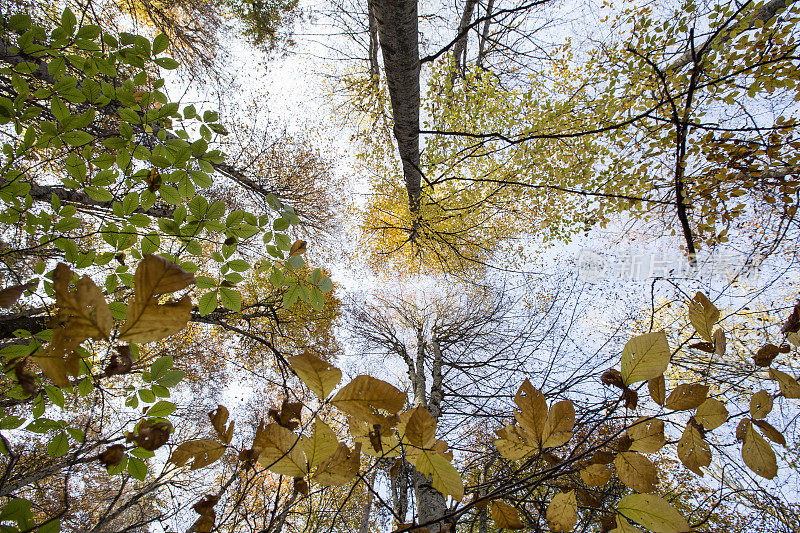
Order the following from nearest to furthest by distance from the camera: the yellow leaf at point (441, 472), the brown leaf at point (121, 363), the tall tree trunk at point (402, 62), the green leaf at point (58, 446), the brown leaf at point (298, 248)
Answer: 1. the brown leaf at point (121, 363)
2. the yellow leaf at point (441, 472)
3. the green leaf at point (58, 446)
4. the brown leaf at point (298, 248)
5. the tall tree trunk at point (402, 62)

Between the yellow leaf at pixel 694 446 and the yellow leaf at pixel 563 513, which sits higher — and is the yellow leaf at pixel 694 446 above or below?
above

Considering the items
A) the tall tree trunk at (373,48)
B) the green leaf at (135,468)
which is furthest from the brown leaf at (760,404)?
the tall tree trunk at (373,48)

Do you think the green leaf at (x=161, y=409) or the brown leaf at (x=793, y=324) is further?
the green leaf at (x=161, y=409)

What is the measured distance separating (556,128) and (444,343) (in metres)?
4.75

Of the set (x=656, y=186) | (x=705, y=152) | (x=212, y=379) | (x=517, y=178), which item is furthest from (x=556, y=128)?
(x=212, y=379)

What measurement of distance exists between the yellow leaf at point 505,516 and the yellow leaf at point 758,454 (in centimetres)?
51

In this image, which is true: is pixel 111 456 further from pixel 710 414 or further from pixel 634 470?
pixel 710 414

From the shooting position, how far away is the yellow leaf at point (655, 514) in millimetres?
588

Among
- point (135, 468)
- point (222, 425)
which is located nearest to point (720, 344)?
point (222, 425)

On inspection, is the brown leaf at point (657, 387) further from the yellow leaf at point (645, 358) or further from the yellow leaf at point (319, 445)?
the yellow leaf at point (319, 445)

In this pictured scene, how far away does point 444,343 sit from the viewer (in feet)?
22.9

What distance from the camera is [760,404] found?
0.71 m

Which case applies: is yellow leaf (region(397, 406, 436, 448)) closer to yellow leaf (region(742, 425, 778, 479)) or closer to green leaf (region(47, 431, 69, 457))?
yellow leaf (region(742, 425, 778, 479))

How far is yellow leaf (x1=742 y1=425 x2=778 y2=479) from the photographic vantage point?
66 cm
